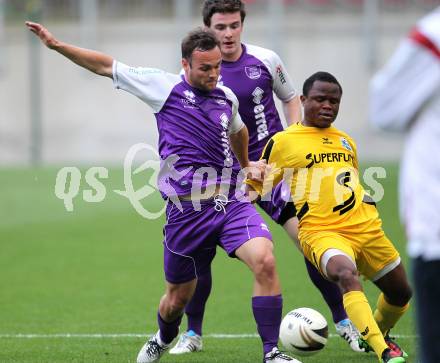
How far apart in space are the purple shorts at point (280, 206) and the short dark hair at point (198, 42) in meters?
1.33

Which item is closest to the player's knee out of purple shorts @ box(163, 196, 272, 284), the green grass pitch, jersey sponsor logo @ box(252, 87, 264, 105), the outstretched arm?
purple shorts @ box(163, 196, 272, 284)

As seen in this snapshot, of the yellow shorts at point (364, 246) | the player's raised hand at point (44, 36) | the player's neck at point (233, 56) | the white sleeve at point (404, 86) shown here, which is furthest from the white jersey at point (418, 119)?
the player's neck at point (233, 56)

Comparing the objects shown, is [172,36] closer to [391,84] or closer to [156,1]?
[156,1]

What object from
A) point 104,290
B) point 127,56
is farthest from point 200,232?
point 127,56

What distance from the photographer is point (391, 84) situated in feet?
11.3

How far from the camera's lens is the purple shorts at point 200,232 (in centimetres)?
588

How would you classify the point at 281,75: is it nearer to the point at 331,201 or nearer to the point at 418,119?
the point at 331,201

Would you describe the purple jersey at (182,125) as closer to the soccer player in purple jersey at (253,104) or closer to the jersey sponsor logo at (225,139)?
the jersey sponsor logo at (225,139)

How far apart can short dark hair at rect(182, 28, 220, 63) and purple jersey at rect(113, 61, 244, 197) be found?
0.87ft

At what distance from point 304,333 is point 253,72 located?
2.11 metres

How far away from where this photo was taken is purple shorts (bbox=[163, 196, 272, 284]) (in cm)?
588

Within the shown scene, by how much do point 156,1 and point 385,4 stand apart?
769 centimetres

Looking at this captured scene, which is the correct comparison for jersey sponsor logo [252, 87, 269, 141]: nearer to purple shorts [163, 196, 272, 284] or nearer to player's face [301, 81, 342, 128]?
player's face [301, 81, 342, 128]

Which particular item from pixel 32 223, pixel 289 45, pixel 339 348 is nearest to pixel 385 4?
pixel 289 45
